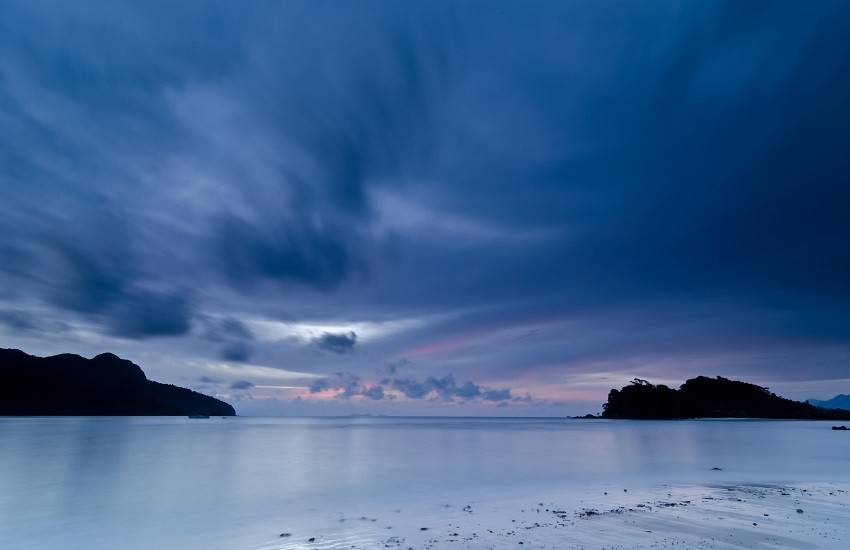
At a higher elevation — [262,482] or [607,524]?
[607,524]

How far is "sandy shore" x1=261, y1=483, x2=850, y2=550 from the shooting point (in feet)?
44.9

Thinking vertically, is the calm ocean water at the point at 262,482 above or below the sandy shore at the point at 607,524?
below

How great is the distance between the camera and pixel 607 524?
1588 centimetres

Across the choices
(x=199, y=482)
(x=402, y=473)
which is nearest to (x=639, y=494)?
(x=402, y=473)

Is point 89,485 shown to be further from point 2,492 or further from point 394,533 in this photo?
point 394,533

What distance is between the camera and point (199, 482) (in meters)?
30.5

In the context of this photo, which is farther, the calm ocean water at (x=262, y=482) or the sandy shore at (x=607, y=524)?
the calm ocean water at (x=262, y=482)

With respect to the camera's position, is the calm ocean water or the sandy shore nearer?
the sandy shore

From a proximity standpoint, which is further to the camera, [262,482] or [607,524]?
[262,482]

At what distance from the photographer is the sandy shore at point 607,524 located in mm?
13672

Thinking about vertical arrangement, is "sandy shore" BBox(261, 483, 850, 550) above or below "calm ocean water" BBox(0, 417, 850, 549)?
above

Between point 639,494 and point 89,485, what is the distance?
30.8m

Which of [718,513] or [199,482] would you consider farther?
[199,482]

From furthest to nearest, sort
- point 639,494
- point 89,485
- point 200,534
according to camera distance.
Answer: point 89,485, point 639,494, point 200,534
